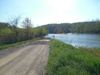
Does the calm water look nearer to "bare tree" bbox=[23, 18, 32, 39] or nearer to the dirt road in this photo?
"bare tree" bbox=[23, 18, 32, 39]

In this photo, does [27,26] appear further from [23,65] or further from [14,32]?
[23,65]

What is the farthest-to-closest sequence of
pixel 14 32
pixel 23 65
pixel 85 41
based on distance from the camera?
pixel 14 32 < pixel 85 41 < pixel 23 65

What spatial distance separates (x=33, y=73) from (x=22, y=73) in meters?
0.78

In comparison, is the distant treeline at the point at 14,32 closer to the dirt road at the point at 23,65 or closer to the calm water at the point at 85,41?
the calm water at the point at 85,41

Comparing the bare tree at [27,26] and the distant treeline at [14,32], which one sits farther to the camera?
the bare tree at [27,26]

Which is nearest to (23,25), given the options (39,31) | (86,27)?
(39,31)

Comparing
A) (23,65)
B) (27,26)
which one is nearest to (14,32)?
(27,26)

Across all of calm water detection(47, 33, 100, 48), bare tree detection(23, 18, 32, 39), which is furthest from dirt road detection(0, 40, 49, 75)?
bare tree detection(23, 18, 32, 39)

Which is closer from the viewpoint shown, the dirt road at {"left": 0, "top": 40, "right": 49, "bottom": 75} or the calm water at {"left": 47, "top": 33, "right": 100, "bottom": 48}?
the dirt road at {"left": 0, "top": 40, "right": 49, "bottom": 75}

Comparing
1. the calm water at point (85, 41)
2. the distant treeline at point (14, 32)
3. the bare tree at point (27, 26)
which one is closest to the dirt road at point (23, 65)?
the calm water at point (85, 41)

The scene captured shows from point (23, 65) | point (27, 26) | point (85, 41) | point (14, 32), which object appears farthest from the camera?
point (27, 26)

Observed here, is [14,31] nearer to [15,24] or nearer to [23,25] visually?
[15,24]

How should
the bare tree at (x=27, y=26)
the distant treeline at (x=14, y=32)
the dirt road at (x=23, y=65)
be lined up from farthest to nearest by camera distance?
the bare tree at (x=27, y=26) < the distant treeline at (x=14, y=32) < the dirt road at (x=23, y=65)

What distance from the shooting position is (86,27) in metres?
179
